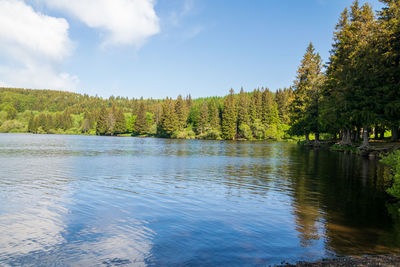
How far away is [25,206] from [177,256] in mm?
8792

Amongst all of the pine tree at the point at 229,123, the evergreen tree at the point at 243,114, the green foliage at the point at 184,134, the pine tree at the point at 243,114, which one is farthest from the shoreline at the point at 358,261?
the green foliage at the point at 184,134

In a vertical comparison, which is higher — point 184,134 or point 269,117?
point 269,117

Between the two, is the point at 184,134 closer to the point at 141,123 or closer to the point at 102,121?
the point at 141,123

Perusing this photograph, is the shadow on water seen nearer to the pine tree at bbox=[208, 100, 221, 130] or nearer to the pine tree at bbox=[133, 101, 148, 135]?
the pine tree at bbox=[208, 100, 221, 130]

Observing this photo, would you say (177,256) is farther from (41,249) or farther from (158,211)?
(158,211)

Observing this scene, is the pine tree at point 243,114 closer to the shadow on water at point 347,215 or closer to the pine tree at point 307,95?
the pine tree at point 307,95

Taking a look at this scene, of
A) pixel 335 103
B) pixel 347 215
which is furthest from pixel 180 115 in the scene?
pixel 347 215

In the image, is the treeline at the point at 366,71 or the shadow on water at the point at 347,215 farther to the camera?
the treeline at the point at 366,71

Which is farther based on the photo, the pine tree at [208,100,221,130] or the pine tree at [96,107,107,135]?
the pine tree at [96,107,107,135]

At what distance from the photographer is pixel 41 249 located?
27.6 feet

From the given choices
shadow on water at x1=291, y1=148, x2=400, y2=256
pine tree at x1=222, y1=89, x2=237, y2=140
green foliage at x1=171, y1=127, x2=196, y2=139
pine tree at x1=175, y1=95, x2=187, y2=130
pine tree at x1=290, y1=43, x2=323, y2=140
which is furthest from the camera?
pine tree at x1=175, y1=95, x2=187, y2=130

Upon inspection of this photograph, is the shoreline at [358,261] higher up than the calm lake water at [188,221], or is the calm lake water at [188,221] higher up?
the shoreline at [358,261]

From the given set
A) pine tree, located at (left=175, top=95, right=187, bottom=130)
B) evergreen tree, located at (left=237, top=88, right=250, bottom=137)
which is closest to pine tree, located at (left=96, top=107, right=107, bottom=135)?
pine tree, located at (left=175, top=95, right=187, bottom=130)

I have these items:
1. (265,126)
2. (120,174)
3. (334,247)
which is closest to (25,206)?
(120,174)
